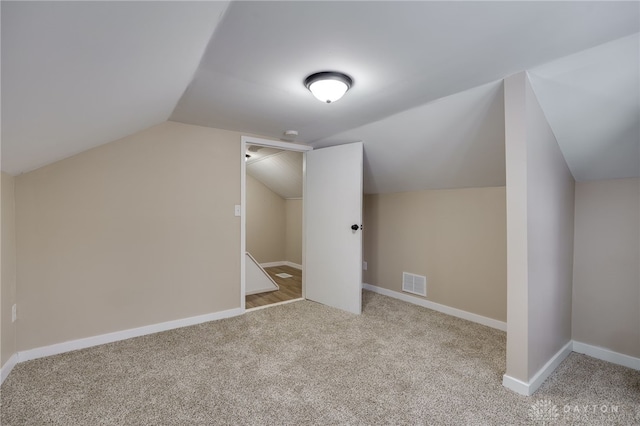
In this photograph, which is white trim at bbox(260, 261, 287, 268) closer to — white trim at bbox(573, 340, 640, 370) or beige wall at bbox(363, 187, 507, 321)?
beige wall at bbox(363, 187, 507, 321)

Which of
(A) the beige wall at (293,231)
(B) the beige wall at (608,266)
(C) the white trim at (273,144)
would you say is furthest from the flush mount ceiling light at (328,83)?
(A) the beige wall at (293,231)

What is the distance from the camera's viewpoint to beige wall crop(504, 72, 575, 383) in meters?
1.77

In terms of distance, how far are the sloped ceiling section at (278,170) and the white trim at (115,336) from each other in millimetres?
2293

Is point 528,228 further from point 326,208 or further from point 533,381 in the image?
point 326,208

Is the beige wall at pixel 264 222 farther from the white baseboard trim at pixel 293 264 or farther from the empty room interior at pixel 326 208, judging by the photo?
the empty room interior at pixel 326 208

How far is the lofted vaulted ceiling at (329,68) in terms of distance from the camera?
1.07m

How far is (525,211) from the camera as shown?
176cm

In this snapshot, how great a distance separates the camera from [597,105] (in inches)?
71.1

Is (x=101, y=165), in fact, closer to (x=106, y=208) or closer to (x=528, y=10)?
(x=106, y=208)

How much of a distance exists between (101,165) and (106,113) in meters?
0.88

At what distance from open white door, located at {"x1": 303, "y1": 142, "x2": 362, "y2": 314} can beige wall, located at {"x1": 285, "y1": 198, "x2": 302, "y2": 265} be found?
6.47 ft

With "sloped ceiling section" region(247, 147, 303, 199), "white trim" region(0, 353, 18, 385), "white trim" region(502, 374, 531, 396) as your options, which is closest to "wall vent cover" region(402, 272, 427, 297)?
"white trim" region(502, 374, 531, 396)

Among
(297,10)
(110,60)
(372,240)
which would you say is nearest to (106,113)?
(110,60)

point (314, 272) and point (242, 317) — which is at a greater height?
point (314, 272)
